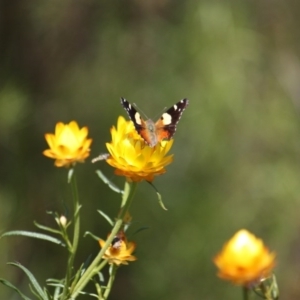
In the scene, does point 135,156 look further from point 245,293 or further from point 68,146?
point 245,293

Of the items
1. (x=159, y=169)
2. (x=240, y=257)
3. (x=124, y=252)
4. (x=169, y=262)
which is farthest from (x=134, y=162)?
(x=169, y=262)

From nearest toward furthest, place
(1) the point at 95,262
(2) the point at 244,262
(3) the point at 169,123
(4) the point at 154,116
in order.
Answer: (1) the point at 95,262, (2) the point at 244,262, (3) the point at 169,123, (4) the point at 154,116

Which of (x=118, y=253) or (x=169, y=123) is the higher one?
(x=169, y=123)

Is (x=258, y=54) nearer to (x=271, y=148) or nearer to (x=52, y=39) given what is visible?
(x=271, y=148)

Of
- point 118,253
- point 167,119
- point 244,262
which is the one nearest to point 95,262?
point 118,253

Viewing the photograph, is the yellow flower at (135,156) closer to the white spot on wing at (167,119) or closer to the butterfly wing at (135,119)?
the butterfly wing at (135,119)

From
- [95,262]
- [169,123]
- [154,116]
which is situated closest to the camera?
[95,262]

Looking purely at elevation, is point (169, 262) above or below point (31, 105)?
below

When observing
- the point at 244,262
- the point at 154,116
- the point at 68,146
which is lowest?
the point at 154,116
